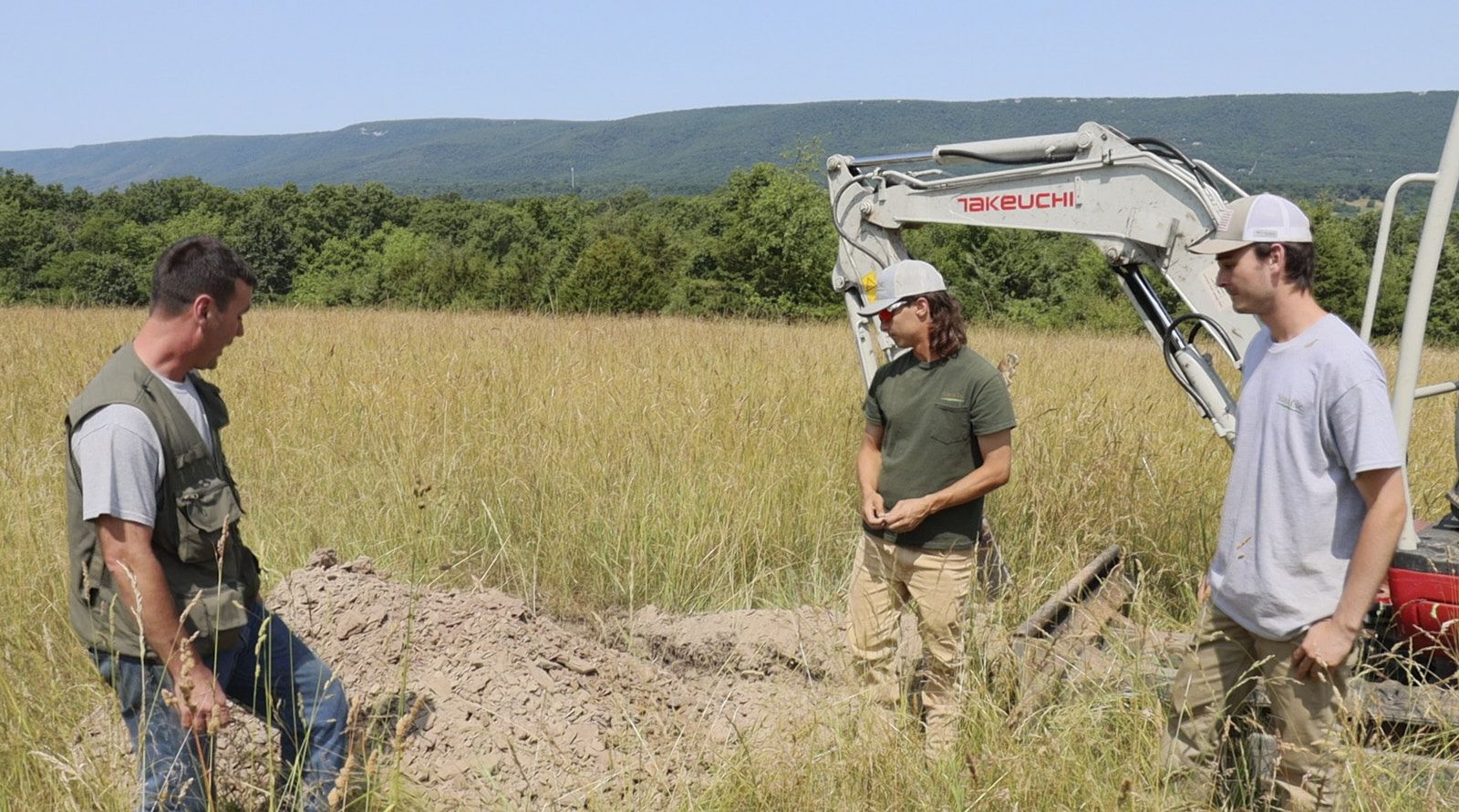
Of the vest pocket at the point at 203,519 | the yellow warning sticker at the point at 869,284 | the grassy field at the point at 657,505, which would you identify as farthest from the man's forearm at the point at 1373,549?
the yellow warning sticker at the point at 869,284

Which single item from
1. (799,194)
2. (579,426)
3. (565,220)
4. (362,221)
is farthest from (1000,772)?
(565,220)

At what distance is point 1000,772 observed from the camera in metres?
3.12

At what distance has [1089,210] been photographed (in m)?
4.73

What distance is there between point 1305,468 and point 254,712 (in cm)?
284

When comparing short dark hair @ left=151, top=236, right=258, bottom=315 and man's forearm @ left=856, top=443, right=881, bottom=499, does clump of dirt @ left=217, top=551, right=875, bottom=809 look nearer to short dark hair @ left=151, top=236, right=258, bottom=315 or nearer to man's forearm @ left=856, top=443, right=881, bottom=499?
man's forearm @ left=856, top=443, right=881, bottom=499

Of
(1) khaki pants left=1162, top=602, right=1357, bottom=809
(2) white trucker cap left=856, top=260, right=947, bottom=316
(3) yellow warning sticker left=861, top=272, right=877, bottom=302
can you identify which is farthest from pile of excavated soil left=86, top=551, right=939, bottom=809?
(3) yellow warning sticker left=861, top=272, right=877, bottom=302

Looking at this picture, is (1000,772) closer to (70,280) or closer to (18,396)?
(18,396)

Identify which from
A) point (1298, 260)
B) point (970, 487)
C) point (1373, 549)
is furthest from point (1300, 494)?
point (970, 487)

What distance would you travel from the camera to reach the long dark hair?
4078mm

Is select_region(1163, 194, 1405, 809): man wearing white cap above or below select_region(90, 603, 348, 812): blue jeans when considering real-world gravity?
above

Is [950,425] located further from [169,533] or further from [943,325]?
[169,533]

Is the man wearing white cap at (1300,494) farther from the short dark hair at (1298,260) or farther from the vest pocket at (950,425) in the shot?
the vest pocket at (950,425)

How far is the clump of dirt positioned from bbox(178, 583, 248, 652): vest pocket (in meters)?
0.47

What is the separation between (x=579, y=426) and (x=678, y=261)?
39135 mm
